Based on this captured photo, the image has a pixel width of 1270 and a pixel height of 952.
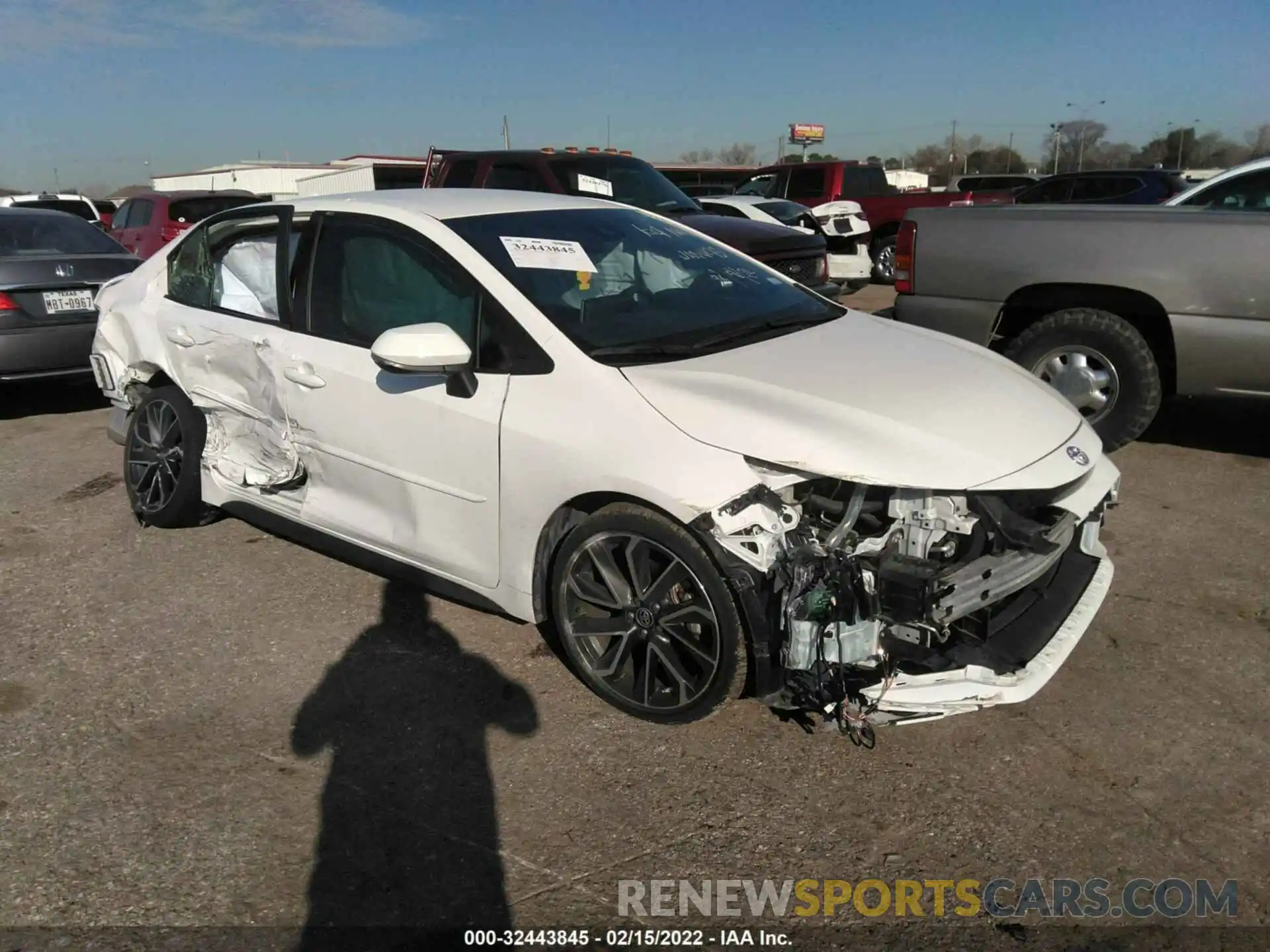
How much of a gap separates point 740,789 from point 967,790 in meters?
0.66

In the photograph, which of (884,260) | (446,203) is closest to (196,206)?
(884,260)

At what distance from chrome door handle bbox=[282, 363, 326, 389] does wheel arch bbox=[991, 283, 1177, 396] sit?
13.5ft

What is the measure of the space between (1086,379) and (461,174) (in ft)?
20.9

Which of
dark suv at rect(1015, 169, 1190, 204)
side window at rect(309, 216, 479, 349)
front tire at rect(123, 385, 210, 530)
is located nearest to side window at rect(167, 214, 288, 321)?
side window at rect(309, 216, 479, 349)

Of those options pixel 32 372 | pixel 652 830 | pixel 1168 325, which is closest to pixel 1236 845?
pixel 652 830

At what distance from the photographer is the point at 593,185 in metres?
8.91

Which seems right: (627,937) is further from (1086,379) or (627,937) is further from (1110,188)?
(1110,188)

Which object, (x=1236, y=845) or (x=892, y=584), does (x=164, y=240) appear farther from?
(x=1236, y=845)

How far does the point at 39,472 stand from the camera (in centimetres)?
607

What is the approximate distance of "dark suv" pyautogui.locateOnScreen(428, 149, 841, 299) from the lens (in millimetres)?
8312

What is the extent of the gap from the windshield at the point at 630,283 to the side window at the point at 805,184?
12.9 m

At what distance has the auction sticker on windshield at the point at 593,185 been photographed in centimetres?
890

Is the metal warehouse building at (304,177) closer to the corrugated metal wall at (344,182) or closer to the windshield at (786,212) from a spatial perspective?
the corrugated metal wall at (344,182)

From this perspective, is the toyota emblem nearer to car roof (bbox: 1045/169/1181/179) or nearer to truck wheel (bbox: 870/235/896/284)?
truck wheel (bbox: 870/235/896/284)
